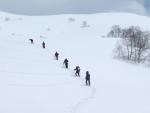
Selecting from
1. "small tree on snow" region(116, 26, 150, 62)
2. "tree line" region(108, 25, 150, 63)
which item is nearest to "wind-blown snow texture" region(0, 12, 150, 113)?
"tree line" region(108, 25, 150, 63)

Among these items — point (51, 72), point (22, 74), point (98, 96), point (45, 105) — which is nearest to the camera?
point (45, 105)

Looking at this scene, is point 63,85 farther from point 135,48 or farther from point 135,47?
point 135,47

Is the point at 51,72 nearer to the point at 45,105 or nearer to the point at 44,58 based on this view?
the point at 44,58

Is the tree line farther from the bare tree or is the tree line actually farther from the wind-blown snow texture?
the wind-blown snow texture

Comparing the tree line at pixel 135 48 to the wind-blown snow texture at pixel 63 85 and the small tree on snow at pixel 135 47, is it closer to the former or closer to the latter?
the small tree on snow at pixel 135 47

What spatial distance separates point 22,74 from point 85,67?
1247cm

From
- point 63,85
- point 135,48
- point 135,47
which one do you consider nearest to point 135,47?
point 135,47

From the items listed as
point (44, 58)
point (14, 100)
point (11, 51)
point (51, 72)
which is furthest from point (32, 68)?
point (14, 100)

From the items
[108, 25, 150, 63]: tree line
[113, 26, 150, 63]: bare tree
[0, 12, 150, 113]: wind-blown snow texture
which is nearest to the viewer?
[0, 12, 150, 113]: wind-blown snow texture

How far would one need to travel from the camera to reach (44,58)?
4672 cm

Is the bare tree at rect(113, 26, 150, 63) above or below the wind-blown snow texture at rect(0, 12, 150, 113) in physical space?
above

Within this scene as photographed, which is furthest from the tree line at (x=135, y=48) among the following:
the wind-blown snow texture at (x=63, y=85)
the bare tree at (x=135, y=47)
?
the wind-blown snow texture at (x=63, y=85)

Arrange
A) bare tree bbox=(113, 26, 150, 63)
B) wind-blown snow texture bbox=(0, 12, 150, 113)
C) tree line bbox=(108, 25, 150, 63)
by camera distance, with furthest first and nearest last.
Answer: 1. bare tree bbox=(113, 26, 150, 63)
2. tree line bbox=(108, 25, 150, 63)
3. wind-blown snow texture bbox=(0, 12, 150, 113)

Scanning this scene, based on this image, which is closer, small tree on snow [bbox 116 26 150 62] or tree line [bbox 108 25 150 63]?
tree line [bbox 108 25 150 63]
